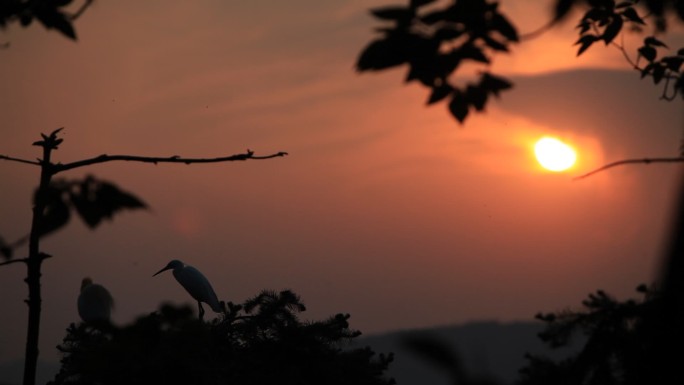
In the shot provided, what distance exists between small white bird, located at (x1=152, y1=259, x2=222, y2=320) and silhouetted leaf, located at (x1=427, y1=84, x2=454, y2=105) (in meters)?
17.1

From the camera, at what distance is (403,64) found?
7.71ft

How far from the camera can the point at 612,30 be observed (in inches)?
157

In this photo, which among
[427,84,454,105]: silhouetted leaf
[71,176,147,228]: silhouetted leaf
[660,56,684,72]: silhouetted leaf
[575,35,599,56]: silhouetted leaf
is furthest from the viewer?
[660,56,684,72]: silhouetted leaf

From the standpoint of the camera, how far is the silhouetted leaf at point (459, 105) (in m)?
2.67

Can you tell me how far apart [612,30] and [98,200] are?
269 cm

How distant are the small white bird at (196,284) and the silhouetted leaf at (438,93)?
17.1 metres

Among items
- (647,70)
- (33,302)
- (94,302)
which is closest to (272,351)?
(647,70)

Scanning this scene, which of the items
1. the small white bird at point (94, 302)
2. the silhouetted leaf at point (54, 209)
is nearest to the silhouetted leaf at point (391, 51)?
the silhouetted leaf at point (54, 209)

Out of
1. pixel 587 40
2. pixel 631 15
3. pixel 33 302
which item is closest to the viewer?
pixel 33 302

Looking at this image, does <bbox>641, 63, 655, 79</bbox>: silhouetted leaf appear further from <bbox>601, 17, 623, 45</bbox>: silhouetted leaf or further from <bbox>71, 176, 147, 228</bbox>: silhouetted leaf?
<bbox>71, 176, 147, 228</bbox>: silhouetted leaf

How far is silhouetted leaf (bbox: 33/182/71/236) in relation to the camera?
208cm

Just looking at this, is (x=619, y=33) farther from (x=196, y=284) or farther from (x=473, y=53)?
(x=196, y=284)

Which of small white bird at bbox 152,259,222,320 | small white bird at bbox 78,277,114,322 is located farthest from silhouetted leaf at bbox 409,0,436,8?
small white bird at bbox 152,259,222,320

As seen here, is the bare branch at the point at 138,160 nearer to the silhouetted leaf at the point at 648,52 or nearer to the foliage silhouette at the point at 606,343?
the foliage silhouette at the point at 606,343
